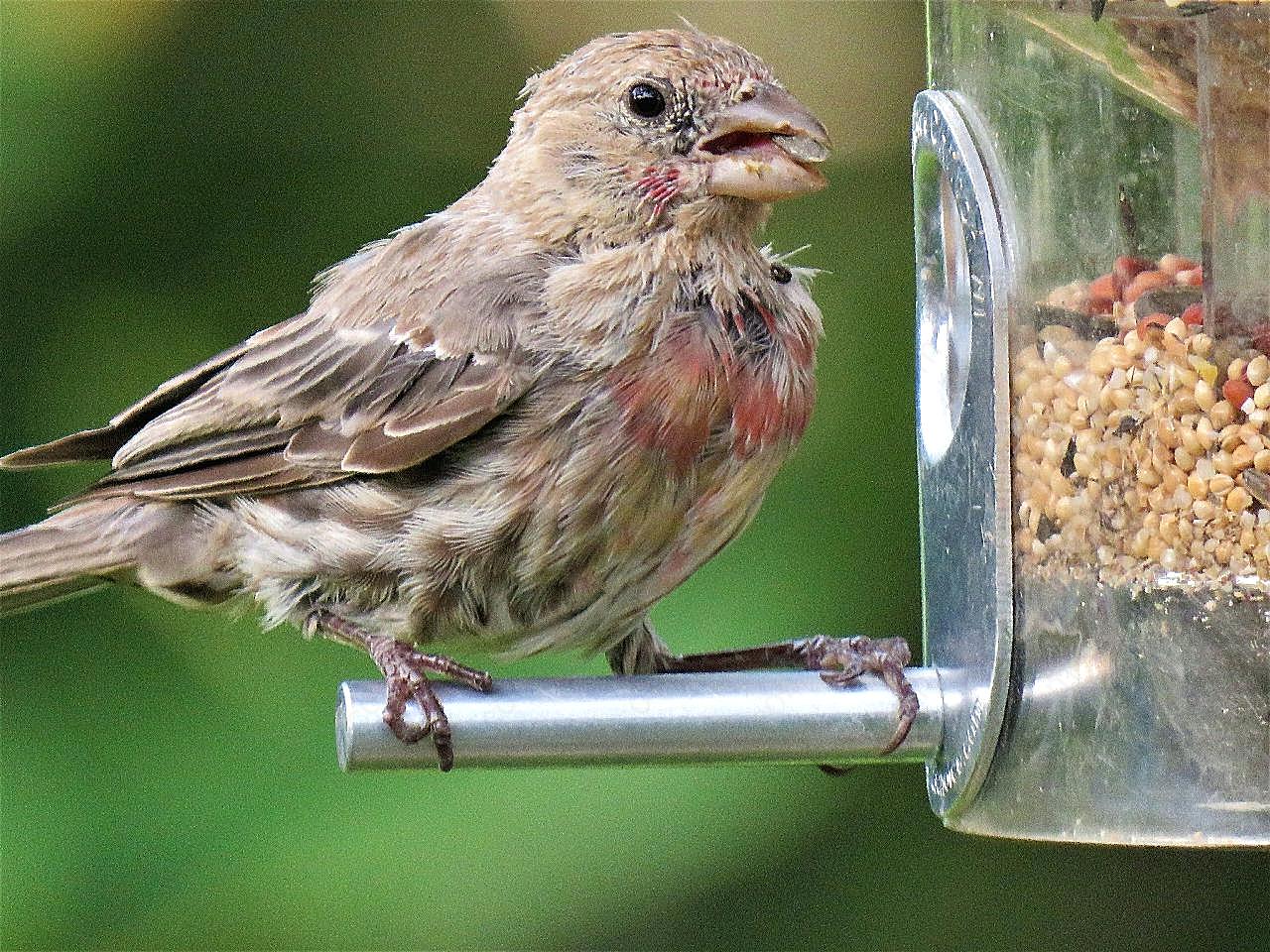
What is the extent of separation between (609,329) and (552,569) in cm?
37

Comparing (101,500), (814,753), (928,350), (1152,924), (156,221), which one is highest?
(156,221)

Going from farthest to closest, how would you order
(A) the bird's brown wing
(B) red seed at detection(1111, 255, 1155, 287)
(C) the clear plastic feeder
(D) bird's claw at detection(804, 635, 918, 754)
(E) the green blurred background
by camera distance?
(E) the green blurred background → (A) the bird's brown wing → (D) bird's claw at detection(804, 635, 918, 754) → (B) red seed at detection(1111, 255, 1155, 287) → (C) the clear plastic feeder

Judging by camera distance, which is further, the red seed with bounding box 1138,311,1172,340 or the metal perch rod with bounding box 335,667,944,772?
the metal perch rod with bounding box 335,667,944,772

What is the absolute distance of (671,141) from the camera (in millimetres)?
3189

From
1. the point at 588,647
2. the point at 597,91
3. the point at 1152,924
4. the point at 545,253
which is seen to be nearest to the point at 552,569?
the point at 588,647

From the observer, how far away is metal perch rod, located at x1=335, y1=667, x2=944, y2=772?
250 cm

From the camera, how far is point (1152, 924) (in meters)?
3.84

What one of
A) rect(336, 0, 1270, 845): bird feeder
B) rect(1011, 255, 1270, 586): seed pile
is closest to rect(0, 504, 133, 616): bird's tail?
rect(336, 0, 1270, 845): bird feeder

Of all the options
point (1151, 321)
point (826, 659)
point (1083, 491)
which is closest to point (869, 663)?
point (826, 659)

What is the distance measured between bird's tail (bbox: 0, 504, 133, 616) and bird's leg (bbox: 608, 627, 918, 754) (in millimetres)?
896

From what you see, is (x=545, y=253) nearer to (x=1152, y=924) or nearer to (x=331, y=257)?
(x=331, y=257)

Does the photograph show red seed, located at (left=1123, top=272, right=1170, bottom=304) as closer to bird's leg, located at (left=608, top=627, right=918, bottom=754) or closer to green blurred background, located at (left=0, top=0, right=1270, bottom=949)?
bird's leg, located at (left=608, top=627, right=918, bottom=754)

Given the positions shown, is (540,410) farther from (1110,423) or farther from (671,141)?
(1110,423)

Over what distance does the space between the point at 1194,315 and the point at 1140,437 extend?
0.17m
